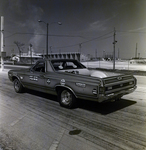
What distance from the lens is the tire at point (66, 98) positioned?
15.8ft

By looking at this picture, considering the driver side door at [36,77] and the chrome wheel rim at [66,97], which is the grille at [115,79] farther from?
the driver side door at [36,77]

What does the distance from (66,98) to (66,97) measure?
3cm

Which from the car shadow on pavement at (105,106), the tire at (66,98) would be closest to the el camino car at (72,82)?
the tire at (66,98)

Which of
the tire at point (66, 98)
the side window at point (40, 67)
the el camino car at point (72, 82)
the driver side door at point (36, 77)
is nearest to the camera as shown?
the el camino car at point (72, 82)

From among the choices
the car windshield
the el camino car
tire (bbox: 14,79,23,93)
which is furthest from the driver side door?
tire (bbox: 14,79,23,93)

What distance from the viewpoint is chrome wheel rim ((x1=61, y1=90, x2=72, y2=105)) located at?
4936mm

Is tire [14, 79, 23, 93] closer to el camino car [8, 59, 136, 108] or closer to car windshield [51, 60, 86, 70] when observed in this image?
el camino car [8, 59, 136, 108]

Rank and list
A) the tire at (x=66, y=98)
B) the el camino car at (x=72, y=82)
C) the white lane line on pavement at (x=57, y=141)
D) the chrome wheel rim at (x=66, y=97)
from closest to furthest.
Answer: the white lane line on pavement at (x=57, y=141) < the el camino car at (x=72, y=82) < the tire at (x=66, y=98) < the chrome wheel rim at (x=66, y=97)

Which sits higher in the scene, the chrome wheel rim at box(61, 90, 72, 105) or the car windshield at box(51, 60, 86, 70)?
the car windshield at box(51, 60, 86, 70)

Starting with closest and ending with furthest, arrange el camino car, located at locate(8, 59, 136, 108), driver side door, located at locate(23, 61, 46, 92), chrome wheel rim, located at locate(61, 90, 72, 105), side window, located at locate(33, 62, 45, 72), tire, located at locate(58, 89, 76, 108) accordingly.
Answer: el camino car, located at locate(8, 59, 136, 108) → tire, located at locate(58, 89, 76, 108) → chrome wheel rim, located at locate(61, 90, 72, 105) → driver side door, located at locate(23, 61, 46, 92) → side window, located at locate(33, 62, 45, 72)

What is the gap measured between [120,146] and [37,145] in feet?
4.67

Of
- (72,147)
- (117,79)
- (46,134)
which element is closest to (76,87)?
(117,79)

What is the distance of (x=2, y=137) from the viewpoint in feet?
10.8

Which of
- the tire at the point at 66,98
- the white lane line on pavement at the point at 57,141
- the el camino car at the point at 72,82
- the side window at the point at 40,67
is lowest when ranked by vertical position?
the white lane line on pavement at the point at 57,141
